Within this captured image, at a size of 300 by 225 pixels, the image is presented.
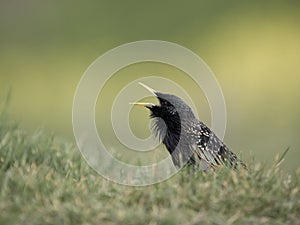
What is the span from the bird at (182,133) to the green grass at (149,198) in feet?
2.83

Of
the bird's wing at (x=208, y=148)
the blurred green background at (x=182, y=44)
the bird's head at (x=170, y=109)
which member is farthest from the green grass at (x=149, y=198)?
the blurred green background at (x=182, y=44)

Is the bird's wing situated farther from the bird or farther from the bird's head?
the bird's head

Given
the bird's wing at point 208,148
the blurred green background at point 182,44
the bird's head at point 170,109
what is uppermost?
the blurred green background at point 182,44

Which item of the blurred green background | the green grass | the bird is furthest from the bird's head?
the blurred green background

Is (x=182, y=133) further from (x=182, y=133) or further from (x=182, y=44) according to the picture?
(x=182, y=44)

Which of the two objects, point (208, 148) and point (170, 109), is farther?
point (170, 109)

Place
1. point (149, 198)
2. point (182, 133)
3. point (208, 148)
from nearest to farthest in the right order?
1. point (149, 198)
2. point (208, 148)
3. point (182, 133)

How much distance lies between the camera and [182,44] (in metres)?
14.1

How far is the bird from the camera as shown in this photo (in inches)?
256

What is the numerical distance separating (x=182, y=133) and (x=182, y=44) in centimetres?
758

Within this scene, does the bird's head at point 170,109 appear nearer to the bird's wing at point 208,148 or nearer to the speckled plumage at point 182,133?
the speckled plumage at point 182,133

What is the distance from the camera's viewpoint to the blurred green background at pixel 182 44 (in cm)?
1208

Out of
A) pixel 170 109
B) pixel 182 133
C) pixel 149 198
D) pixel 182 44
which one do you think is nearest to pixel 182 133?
pixel 182 133

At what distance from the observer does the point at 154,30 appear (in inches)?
580
